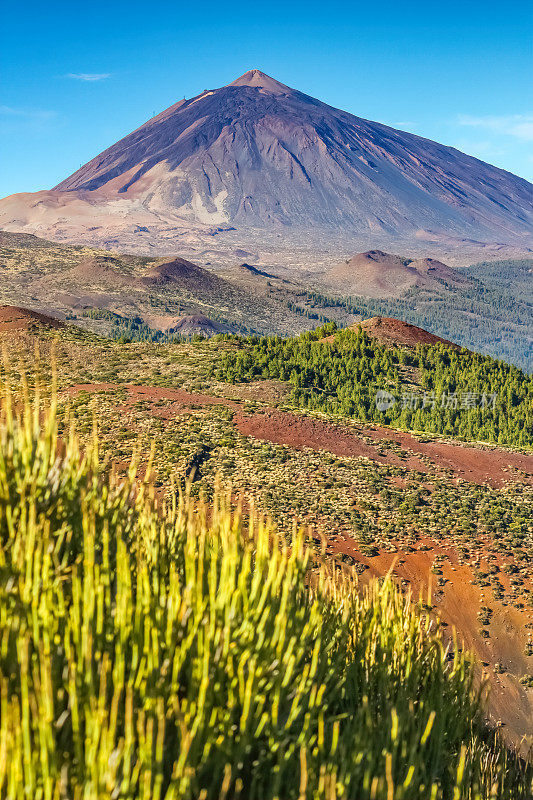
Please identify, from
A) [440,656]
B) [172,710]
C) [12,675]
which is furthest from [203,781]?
[440,656]

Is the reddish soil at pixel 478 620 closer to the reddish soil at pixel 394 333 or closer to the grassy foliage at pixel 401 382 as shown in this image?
the grassy foliage at pixel 401 382

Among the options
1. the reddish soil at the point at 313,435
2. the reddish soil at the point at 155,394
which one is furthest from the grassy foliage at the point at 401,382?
the reddish soil at the point at 313,435

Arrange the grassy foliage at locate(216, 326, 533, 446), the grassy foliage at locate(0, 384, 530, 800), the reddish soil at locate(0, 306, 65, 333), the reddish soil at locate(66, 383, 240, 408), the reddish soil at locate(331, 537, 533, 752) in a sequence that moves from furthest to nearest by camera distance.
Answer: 1. the reddish soil at locate(0, 306, 65, 333)
2. the grassy foliage at locate(216, 326, 533, 446)
3. the reddish soil at locate(66, 383, 240, 408)
4. the reddish soil at locate(331, 537, 533, 752)
5. the grassy foliage at locate(0, 384, 530, 800)

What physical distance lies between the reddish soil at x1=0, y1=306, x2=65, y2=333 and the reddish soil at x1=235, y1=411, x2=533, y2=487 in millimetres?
20725

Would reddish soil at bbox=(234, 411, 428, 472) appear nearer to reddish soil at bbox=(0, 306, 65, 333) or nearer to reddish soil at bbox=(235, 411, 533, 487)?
reddish soil at bbox=(235, 411, 533, 487)

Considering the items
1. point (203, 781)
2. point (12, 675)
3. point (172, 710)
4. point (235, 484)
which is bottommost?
point (235, 484)

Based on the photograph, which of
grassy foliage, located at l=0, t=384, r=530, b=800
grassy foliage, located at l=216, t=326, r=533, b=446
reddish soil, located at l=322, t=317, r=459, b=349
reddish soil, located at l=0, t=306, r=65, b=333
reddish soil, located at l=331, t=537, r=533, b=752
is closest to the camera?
grassy foliage, located at l=0, t=384, r=530, b=800

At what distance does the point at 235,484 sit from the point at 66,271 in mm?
115280

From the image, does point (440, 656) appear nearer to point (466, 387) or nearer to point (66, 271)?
point (466, 387)

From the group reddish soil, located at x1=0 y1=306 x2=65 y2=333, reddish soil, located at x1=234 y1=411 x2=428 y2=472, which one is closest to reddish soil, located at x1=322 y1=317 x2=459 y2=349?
reddish soil, located at x1=0 y1=306 x2=65 y2=333

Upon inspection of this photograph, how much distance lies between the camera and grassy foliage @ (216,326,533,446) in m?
45.5

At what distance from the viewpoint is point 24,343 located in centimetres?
4369

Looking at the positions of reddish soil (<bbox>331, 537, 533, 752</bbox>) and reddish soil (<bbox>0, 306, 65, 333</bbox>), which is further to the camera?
reddish soil (<bbox>0, 306, 65, 333</bbox>)

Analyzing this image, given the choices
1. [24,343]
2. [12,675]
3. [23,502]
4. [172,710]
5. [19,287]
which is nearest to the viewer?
[12,675]
